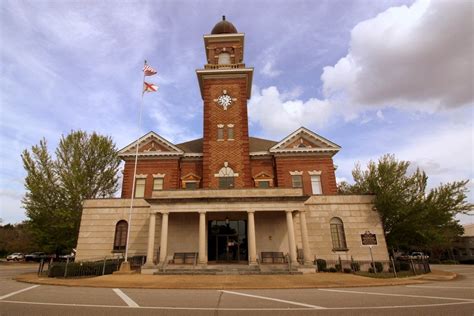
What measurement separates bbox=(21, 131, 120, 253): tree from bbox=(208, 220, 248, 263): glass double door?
56.3ft

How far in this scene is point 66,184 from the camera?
107 ft

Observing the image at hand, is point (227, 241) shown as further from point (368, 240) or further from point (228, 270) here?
point (368, 240)

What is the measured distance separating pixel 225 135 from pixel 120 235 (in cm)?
1452

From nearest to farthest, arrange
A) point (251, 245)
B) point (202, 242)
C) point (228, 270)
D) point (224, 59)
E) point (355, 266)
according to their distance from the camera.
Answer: point (228, 270), point (251, 245), point (202, 242), point (355, 266), point (224, 59)

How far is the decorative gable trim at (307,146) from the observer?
29578mm

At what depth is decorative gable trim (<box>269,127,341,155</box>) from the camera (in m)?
29.6

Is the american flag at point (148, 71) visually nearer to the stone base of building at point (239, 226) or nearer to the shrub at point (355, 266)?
the stone base of building at point (239, 226)

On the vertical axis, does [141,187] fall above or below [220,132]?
below

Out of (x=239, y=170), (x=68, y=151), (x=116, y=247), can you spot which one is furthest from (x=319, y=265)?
(x=68, y=151)

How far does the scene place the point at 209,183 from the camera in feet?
91.7

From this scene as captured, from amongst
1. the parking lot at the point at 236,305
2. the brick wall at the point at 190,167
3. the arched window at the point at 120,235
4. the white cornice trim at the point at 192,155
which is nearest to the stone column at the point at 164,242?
the arched window at the point at 120,235

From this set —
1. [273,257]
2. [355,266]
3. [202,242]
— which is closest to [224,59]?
[202,242]

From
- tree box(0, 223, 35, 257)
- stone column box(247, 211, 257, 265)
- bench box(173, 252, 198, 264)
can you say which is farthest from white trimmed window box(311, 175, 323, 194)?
tree box(0, 223, 35, 257)

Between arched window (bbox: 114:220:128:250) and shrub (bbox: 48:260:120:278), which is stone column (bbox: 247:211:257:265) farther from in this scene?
arched window (bbox: 114:220:128:250)
